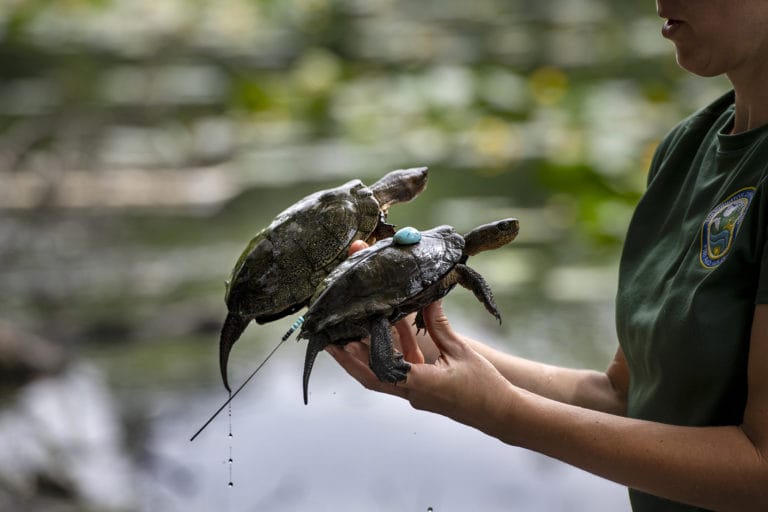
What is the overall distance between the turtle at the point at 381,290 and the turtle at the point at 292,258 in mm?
81

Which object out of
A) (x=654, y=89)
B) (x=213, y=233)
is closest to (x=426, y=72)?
(x=654, y=89)

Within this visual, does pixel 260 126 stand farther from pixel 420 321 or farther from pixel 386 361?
pixel 386 361

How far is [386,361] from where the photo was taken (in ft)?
2.98

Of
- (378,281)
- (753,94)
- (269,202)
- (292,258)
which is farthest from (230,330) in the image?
(269,202)

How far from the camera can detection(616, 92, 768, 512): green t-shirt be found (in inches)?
34.5

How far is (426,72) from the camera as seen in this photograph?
3734mm

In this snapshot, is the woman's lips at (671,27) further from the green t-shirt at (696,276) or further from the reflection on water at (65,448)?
the reflection on water at (65,448)

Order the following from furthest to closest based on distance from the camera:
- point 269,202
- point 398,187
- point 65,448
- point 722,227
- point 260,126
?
point 260,126 → point 269,202 → point 65,448 → point 398,187 → point 722,227

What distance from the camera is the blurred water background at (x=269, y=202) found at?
2.17 meters

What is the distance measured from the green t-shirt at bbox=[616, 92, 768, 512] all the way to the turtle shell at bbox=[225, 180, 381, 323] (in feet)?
1.13

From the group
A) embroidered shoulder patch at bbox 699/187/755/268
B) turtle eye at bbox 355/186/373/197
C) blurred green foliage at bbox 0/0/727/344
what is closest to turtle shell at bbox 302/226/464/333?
turtle eye at bbox 355/186/373/197

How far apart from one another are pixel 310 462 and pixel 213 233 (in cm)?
122

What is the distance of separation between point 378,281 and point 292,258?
14 cm

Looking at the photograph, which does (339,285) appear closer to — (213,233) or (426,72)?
(213,233)
